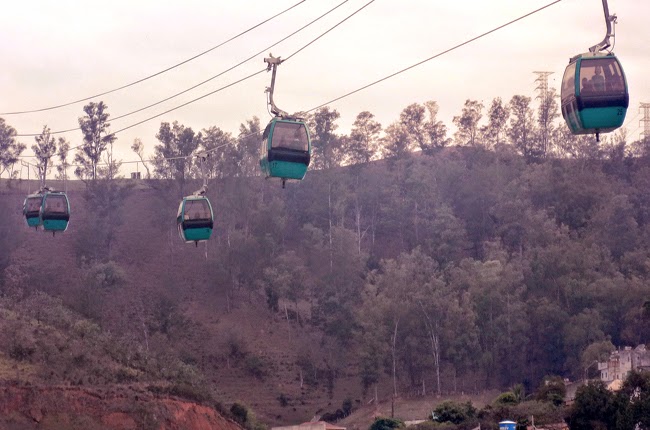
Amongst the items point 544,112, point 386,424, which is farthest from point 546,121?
point 386,424

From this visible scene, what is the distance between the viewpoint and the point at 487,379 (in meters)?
76.0

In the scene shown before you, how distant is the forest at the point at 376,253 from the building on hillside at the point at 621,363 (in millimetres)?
1838

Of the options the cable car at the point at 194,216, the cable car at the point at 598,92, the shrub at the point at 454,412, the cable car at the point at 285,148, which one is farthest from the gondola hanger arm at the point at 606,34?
the shrub at the point at 454,412

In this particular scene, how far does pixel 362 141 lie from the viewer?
4065 inches

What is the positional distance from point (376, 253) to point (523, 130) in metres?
18.9

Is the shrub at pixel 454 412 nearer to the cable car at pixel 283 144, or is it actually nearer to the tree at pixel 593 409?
the tree at pixel 593 409

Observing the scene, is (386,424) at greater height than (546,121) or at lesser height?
lesser

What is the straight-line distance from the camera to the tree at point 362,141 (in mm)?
102500

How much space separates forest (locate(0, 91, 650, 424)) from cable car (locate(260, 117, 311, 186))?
100 feet

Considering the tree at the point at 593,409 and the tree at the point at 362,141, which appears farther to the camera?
the tree at the point at 362,141

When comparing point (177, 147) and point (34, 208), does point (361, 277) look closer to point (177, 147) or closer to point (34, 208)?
point (177, 147)

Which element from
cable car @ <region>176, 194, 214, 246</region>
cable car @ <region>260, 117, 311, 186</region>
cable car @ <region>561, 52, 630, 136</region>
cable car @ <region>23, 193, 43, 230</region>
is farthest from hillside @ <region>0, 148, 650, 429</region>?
cable car @ <region>561, 52, 630, 136</region>

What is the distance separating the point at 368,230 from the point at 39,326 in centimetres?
4926

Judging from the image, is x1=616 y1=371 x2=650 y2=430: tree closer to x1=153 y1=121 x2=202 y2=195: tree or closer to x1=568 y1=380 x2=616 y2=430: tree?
x1=568 y1=380 x2=616 y2=430: tree
